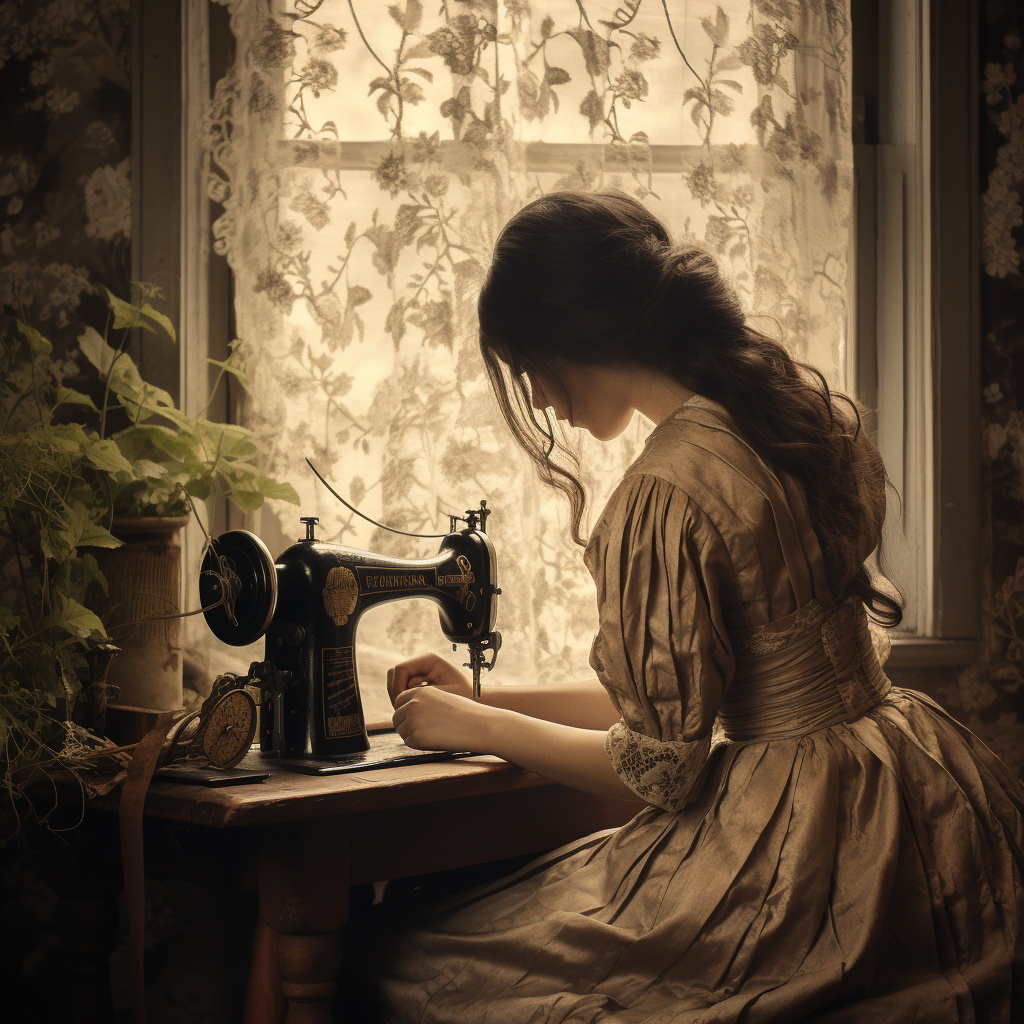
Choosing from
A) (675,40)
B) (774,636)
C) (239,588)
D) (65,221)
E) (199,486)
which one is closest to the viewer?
(774,636)

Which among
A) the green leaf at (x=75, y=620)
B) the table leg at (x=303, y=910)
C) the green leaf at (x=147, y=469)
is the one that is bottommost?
the table leg at (x=303, y=910)

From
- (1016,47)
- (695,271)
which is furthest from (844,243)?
(695,271)

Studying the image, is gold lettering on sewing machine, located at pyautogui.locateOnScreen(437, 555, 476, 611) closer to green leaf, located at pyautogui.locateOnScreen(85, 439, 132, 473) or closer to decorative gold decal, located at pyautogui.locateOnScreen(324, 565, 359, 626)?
decorative gold decal, located at pyautogui.locateOnScreen(324, 565, 359, 626)

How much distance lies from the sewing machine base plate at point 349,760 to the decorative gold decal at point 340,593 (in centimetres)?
17

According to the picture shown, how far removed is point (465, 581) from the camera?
1.41 metres

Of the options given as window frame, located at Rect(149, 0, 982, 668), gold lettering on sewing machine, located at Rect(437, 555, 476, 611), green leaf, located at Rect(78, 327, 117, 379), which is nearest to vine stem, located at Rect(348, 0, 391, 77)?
A: window frame, located at Rect(149, 0, 982, 668)

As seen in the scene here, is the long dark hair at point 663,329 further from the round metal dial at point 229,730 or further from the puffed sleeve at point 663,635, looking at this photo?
the round metal dial at point 229,730

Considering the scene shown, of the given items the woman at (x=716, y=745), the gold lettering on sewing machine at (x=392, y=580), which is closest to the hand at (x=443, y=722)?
the woman at (x=716, y=745)

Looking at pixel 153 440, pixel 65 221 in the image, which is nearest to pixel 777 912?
pixel 153 440

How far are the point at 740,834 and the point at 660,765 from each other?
0.35ft

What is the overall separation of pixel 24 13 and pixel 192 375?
69 cm

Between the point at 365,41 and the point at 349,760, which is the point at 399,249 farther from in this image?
the point at 349,760

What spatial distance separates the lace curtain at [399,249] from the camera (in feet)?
5.83

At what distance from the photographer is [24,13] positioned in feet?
5.83
